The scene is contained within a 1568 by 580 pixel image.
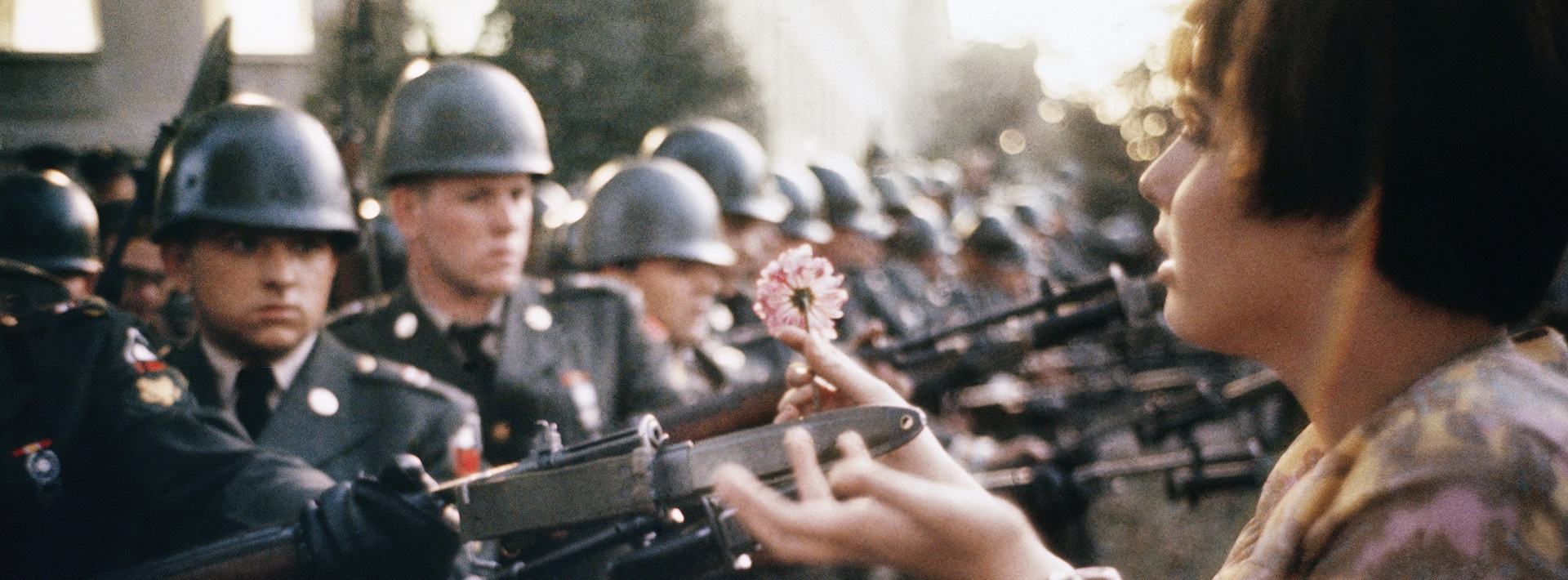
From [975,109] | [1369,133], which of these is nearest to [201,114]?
[1369,133]

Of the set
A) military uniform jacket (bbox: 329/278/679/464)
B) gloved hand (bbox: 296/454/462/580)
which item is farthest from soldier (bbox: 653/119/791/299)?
gloved hand (bbox: 296/454/462/580)

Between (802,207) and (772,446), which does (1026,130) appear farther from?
(772,446)

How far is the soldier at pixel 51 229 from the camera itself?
4031mm

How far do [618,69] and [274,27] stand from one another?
37.7ft

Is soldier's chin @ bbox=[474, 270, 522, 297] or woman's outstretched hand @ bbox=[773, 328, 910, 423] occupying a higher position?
woman's outstretched hand @ bbox=[773, 328, 910, 423]

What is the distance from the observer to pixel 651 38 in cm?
1930

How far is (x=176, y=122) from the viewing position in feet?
12.6

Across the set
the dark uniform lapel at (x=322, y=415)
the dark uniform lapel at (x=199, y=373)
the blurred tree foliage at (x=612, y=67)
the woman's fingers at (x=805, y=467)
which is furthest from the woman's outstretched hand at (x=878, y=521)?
the blurred tree foliage at (x=612, y=67)

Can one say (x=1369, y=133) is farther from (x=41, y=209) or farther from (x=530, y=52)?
(x=530, y=52)

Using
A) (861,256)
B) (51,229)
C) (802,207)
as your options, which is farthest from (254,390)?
(861,256)

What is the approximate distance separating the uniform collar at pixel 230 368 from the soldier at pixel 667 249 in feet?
8.45

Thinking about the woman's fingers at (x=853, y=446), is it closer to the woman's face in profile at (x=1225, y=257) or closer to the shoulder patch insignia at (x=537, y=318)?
the woman's face in profile at (x=1225, y=257)

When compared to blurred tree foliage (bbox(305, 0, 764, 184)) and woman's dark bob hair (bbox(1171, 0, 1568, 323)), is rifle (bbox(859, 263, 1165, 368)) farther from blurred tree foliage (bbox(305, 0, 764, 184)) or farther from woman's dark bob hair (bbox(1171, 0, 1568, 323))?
blurred tree foliage (bbox(305, 0, 764, 184))

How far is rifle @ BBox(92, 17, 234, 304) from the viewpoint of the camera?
3775 mm
